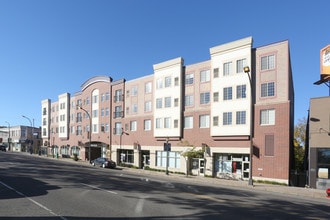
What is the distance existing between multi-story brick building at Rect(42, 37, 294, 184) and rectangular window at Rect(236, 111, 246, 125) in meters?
0.03

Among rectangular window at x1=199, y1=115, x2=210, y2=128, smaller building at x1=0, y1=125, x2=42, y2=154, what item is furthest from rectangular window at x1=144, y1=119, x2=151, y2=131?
smaller building at x1=0, y1=125, x2=42, y2=154

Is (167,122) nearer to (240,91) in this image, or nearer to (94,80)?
(240,91)

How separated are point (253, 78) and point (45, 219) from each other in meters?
29.9

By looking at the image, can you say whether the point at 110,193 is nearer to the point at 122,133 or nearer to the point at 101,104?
the point at 122,133

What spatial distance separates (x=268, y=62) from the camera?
35750mm

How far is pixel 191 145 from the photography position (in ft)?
141

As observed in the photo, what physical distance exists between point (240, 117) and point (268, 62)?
6234 millimetres

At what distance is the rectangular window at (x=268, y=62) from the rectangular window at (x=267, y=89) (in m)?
1.60

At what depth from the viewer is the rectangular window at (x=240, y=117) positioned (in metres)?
37.2

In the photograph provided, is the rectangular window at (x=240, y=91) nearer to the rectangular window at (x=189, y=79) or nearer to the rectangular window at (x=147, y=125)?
the rectangular window at (x=189, y=79)

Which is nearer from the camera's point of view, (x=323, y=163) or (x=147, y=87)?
Answer: (x=323, y=163)


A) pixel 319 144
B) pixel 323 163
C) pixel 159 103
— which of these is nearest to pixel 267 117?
pixel 319 144

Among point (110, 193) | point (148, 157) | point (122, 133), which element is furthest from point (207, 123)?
point (110, 193)

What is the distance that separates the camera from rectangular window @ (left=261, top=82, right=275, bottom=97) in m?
35.2
